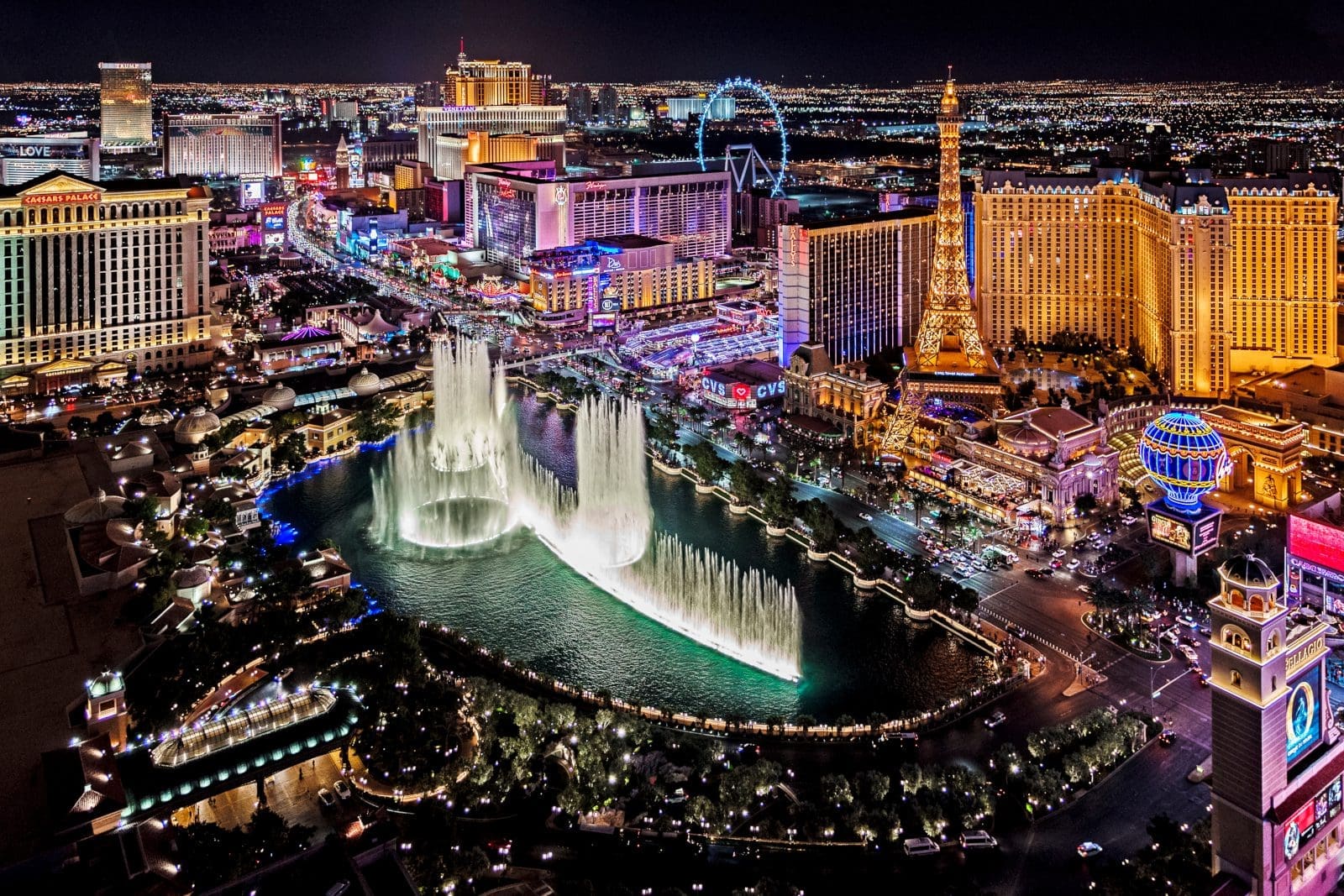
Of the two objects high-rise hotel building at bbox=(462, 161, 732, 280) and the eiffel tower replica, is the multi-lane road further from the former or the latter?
high-rise hotel building at bbox=(462, 161, 732, 280)

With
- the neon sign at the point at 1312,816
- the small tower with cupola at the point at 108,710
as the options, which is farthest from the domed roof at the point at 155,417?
the neon sign at the point at 1312,816

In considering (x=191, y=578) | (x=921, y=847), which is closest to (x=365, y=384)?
(x=191, y=578)

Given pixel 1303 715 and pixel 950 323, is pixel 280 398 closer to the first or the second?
pixel 950 323

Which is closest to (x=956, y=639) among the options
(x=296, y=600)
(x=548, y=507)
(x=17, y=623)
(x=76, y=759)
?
(x=548, y=507)

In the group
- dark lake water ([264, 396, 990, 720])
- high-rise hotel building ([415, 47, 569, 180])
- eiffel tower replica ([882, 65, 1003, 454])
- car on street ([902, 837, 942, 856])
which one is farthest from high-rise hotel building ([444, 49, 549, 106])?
car on street ([902, 837, 942, 856])

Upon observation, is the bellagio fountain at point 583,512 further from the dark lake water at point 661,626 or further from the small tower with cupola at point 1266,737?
the small tower with cupola at point 1266,737

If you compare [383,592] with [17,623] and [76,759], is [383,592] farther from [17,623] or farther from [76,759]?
[76,759]
